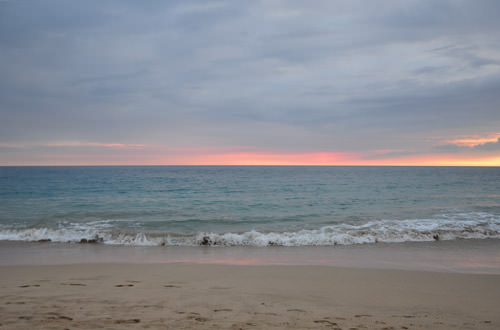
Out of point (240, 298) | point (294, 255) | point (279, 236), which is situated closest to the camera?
point (240, 298)

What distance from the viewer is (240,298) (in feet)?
17.3

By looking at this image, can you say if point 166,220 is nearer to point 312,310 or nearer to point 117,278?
point 117,278

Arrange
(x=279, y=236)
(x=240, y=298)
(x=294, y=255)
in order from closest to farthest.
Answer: (x=240, y=298) < (x=294, y=255) < (x=279, y=236)

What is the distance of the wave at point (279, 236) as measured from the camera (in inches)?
445

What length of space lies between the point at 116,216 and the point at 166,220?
376cm

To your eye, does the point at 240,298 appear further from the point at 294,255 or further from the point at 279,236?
the point at 279,236

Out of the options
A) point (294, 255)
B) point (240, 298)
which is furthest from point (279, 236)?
point (240, 298)

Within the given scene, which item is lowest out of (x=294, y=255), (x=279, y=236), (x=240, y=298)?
(x=294, y=255)

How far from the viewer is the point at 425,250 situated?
33.2 ft

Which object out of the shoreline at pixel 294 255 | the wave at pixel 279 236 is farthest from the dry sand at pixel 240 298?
the wave at pixel 279 236

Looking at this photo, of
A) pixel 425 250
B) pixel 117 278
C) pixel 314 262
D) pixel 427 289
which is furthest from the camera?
pixel 425 250

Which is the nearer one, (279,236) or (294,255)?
(294,255)

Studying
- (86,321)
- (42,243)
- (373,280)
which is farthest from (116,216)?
(373,280)

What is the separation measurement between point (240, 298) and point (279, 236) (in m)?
6.71
